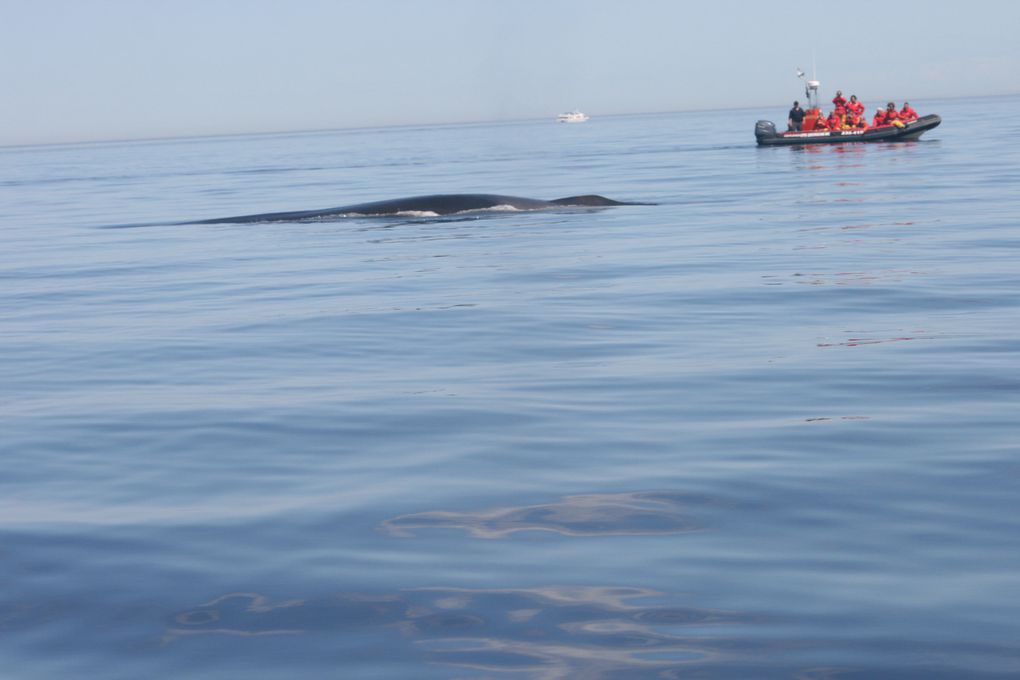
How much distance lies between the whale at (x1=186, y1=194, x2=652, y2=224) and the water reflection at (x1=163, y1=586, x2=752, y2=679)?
18.4 metres

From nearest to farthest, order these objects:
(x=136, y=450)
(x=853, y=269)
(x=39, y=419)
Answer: (x=136, y=450) → (x=39, y=419) → (x=853, y=269)

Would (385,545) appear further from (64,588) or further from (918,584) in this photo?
(918,584)

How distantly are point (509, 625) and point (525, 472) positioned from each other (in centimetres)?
185

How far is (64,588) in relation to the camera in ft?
14.0

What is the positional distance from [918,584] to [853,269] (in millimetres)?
8995

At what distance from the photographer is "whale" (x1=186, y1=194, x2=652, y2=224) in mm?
22469

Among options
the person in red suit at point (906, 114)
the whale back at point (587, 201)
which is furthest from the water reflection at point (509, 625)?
the person in red suit at point (906, 114)

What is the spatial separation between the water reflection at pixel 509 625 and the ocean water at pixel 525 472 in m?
0.01

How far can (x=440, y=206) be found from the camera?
22.7 metres

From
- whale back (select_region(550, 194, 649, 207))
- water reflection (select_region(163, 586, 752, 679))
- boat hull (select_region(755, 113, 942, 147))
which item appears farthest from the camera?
boat hull (select_region(755, 113, 942, 147))

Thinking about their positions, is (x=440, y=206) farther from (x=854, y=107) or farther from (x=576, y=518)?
(x=854, y=107)

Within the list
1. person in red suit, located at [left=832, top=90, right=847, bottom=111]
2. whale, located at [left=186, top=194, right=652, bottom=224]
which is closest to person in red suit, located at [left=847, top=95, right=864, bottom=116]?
person in red suit, located at [left=832, top=90, right=847, bottom=111]

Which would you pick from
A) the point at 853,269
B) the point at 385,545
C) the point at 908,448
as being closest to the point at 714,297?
the point at 853,269

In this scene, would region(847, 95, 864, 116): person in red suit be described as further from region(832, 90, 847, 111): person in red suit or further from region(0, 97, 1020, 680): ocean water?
region(0, 97, 1020, 680): ocean water
